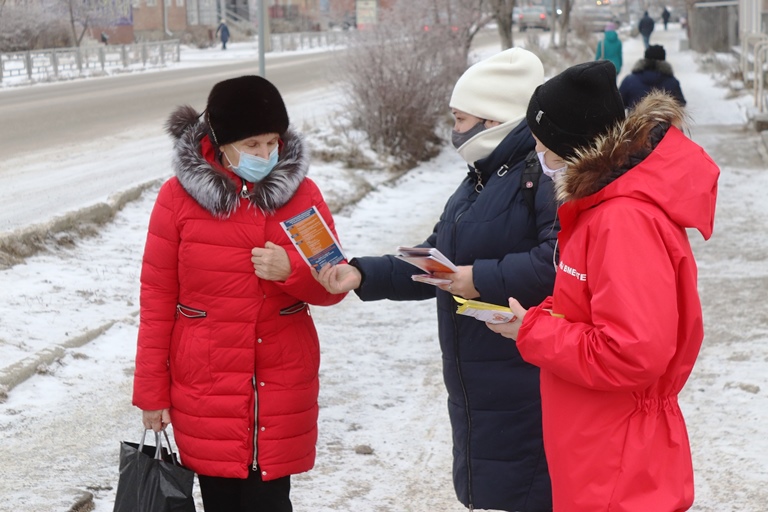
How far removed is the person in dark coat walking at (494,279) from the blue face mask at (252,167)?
21.9 inches

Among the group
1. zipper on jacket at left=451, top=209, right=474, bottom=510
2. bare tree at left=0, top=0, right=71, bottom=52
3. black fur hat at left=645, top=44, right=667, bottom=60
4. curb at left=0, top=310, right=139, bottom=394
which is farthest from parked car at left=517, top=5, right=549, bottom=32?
zipper on jacket at left=451, top=209, right=474, bottom=510

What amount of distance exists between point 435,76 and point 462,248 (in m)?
11.6

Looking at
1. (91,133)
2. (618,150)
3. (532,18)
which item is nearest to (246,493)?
(618,150)

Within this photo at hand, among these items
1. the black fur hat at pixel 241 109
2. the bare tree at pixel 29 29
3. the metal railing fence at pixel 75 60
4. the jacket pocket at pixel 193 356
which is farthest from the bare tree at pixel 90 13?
the jacket pocket at pixel 193 356

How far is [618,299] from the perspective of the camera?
206 cm

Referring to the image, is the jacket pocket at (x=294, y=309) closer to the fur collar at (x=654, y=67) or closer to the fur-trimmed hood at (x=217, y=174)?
the fur-trimmed hood at (x=217, y=174)

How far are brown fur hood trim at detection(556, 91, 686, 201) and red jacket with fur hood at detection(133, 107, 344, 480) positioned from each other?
43.0 inches

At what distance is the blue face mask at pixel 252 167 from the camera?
3.10m

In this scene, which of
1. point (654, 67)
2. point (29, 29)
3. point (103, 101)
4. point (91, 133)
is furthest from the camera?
point (29, 29)

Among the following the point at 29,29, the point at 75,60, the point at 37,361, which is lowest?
the point at 37,361

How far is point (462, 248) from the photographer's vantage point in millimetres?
2918

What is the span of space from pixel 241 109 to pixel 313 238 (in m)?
0.43

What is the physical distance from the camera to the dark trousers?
3.12 m

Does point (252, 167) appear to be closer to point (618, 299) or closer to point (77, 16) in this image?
point (618, 299)
